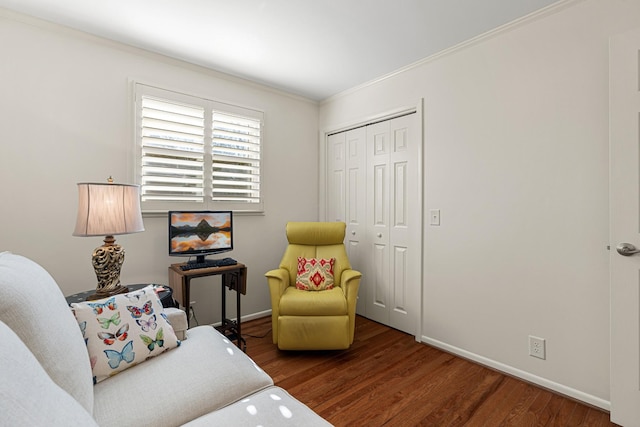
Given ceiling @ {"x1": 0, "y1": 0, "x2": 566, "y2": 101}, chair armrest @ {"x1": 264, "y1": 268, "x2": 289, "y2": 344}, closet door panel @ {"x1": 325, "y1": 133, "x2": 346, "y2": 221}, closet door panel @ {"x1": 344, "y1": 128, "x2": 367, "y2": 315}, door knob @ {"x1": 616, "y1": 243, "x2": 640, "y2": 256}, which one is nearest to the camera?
door knob @ {"x1": 616, "y1": 243, "x2": 640, "y2": 256}

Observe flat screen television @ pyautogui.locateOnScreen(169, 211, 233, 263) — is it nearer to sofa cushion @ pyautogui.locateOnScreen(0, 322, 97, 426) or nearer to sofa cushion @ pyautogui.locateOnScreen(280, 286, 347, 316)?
sofa cushion @ pyautogui.locateOnScreen(280, 286, 347, 316)

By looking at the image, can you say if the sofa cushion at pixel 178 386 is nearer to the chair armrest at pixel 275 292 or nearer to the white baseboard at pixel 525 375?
the chair armrest at pixel 275 292

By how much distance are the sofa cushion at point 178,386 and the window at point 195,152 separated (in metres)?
1.61

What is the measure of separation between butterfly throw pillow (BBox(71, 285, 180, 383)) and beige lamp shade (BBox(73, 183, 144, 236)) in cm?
52

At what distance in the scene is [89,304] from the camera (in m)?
1.39

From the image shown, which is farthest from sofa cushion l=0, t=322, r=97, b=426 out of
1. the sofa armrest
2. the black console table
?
the black console table

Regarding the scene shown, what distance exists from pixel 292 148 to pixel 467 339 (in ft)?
8.28

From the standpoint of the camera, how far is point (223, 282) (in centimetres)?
272

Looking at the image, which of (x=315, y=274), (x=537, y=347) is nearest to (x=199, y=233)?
(x=315, y=274)

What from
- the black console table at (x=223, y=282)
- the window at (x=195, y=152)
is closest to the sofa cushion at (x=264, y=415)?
the black console table at (x=223, y=282)

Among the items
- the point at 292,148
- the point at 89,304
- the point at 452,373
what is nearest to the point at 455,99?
the point at 292,148

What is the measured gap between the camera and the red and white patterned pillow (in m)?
2.75

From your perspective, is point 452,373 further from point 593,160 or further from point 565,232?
point 593,160

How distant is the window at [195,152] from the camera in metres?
2.58
